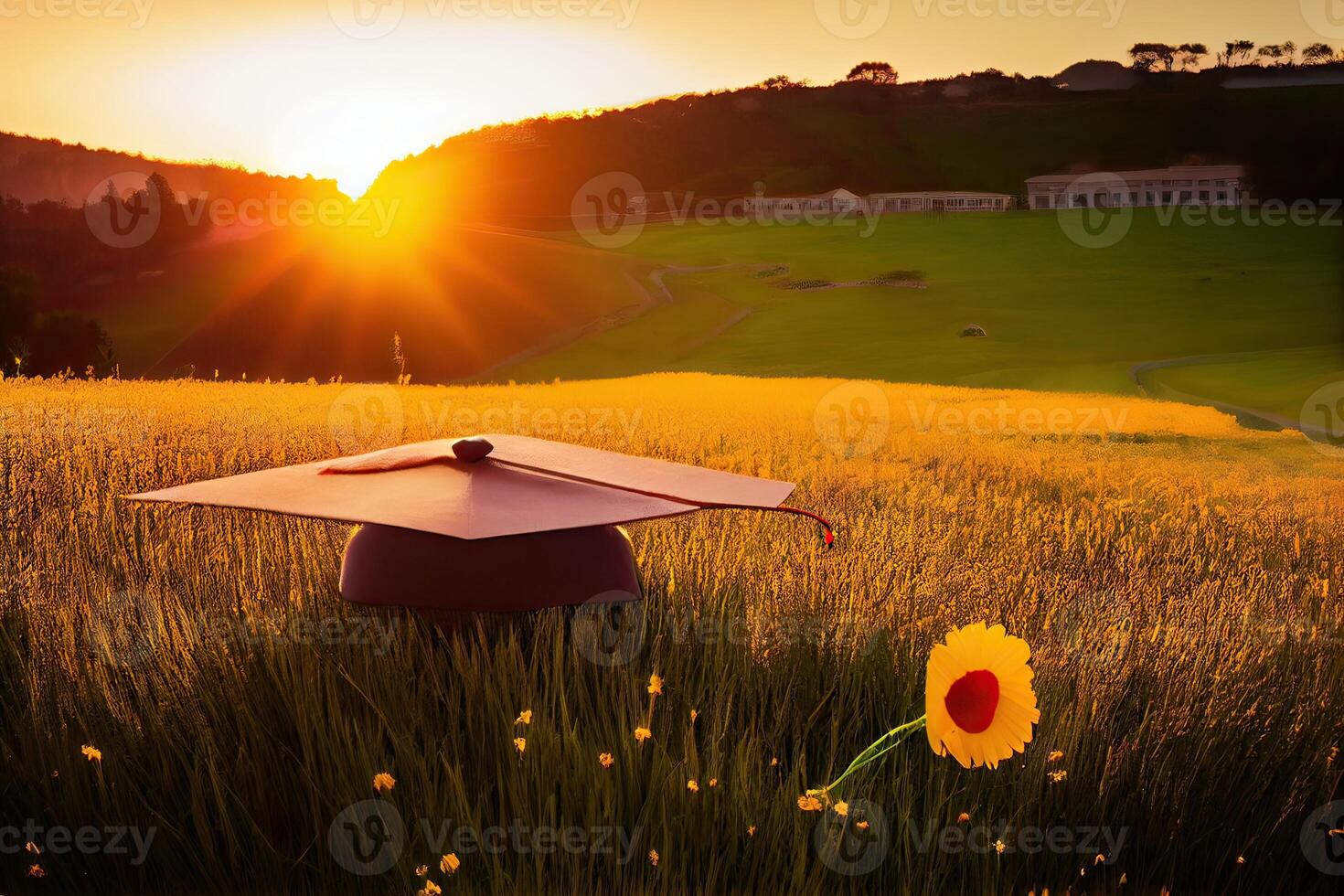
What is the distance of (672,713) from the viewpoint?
11.1ft

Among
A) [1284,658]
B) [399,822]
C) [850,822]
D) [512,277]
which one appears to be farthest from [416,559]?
[512,277]

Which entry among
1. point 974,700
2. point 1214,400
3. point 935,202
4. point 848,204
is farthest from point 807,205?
point 974,700

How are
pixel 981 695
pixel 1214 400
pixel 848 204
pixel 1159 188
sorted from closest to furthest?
pixel 981 695 → pixel 1214 400 → pixel 848 204 → pixel 1159 188

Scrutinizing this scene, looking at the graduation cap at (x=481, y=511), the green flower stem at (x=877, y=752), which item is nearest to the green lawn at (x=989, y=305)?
the graduation cap at (x=481, y=511)

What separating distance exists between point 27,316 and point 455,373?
67.9 ft

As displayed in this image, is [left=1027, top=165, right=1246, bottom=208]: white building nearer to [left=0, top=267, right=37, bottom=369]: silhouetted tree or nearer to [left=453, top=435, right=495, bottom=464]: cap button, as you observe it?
[left=0, top=267, right=37, bottom=369]: silhouetted tree

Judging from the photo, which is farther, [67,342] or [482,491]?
[67,342]

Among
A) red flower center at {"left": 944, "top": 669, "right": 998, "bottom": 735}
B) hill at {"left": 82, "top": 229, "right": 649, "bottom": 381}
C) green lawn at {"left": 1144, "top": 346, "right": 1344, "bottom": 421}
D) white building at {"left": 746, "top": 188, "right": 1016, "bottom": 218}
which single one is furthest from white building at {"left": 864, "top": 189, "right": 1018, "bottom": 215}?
red flower center at {"left": 944, "top": 669, "right": 998, "bottom": 735}

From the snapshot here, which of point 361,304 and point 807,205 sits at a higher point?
point 807,205

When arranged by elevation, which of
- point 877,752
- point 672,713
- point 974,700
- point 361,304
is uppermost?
point 361,304

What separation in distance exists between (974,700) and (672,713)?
1271mm

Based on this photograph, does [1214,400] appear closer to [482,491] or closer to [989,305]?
[989,305]

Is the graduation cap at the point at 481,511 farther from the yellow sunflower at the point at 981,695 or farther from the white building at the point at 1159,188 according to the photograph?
the white building at the point at 1159,188

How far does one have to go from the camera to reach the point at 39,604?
→ 159 inches
